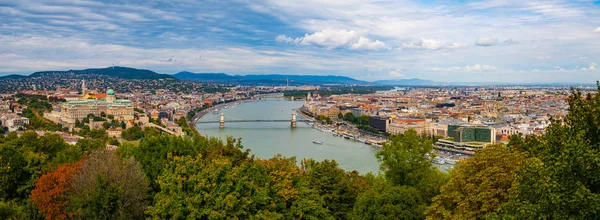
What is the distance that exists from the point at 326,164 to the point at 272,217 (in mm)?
1074

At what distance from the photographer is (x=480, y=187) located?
9.75 ft

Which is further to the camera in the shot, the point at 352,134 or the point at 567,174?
the point at 352,134

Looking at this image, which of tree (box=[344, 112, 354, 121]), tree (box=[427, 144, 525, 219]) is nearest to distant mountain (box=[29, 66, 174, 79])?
tree (box=[344, 112, 354, 121])

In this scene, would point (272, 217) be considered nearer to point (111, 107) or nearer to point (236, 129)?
point (236, 129)

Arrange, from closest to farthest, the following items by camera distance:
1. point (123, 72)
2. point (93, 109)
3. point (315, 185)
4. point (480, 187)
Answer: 1. point (480, 187)
2. point (315, 185)
3. point (93, 109)
4. point (123, 72)

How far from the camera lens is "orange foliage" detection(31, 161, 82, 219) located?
3.92m

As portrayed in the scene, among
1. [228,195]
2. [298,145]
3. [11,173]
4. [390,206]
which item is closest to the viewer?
[228,195]

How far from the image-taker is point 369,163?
12.1m

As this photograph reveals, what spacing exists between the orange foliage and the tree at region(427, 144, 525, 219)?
115 inches

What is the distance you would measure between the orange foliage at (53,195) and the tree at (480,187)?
115 inches

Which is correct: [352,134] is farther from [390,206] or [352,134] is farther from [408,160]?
[390,206]

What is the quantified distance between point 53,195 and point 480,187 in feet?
11.0

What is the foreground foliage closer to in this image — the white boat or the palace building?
the white boat

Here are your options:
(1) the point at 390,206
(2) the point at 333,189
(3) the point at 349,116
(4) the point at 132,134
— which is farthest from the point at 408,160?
(3) the point at 349,116
